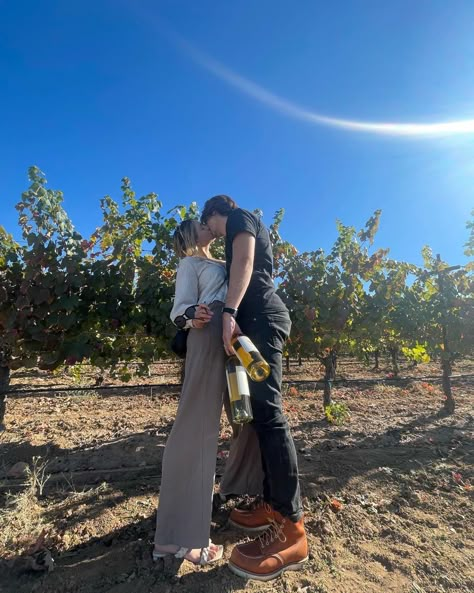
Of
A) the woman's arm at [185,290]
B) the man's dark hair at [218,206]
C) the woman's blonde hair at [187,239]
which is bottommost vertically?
the woman's arm at [185,290]

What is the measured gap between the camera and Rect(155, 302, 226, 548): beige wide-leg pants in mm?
1583

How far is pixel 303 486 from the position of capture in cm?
242

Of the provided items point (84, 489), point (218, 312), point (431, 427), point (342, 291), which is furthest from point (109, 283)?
point (431, 427)

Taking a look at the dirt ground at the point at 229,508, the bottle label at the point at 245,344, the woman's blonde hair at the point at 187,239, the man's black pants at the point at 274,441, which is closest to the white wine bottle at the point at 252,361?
the bottle label at the point at 245,344

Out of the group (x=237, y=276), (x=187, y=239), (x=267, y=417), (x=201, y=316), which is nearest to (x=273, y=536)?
(x=267, y=417)

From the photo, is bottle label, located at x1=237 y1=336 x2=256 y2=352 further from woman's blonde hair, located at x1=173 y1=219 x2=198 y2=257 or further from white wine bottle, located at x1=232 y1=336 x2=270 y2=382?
woman's blonde hair, located at x1=173 y1=219 x2=198 y2=257

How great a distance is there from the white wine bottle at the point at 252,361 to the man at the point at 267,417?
0.30ft

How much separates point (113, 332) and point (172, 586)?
2.74m

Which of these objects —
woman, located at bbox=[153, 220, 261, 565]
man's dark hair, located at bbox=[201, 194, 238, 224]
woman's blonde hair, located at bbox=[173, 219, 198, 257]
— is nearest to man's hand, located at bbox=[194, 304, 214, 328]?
woman, located at bbox=[153, 220, 261, 565]

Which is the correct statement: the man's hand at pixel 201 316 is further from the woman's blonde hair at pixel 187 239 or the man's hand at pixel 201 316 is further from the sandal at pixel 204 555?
the sandal at pixel 204 555

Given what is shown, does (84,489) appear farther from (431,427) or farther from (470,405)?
(470,405)

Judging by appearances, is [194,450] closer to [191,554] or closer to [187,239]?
[191,554]

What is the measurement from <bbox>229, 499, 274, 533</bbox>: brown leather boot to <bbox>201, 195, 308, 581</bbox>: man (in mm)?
29

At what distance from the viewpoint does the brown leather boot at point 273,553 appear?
149cm
